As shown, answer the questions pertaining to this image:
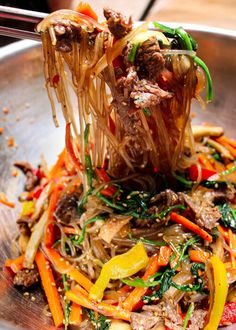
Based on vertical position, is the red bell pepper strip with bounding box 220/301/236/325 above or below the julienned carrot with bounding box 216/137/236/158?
below

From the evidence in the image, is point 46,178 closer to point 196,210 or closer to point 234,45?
point 196,210

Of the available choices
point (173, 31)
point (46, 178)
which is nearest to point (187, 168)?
point (173, 31)

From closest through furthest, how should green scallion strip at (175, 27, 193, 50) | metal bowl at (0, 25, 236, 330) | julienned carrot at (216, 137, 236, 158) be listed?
green scallion strip at (175, 27, 193, 50) → julienned carrot at (216, 137, 236, 158) → metal bowl at (0, 25, 236, 330)

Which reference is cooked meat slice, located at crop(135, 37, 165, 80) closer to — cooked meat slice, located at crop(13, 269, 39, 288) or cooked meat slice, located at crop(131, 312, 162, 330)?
cooked meat slice, located at crop(131, 312, 162, 330)

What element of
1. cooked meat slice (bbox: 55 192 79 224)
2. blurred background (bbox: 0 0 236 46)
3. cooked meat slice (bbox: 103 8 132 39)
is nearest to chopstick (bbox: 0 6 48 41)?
cooked meat slice (bbox: 103 8 132 39)

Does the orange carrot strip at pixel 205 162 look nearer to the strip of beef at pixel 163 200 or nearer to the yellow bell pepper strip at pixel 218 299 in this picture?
the strip of beef at pixel 163 200

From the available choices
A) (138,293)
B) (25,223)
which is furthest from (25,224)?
(138,293)
